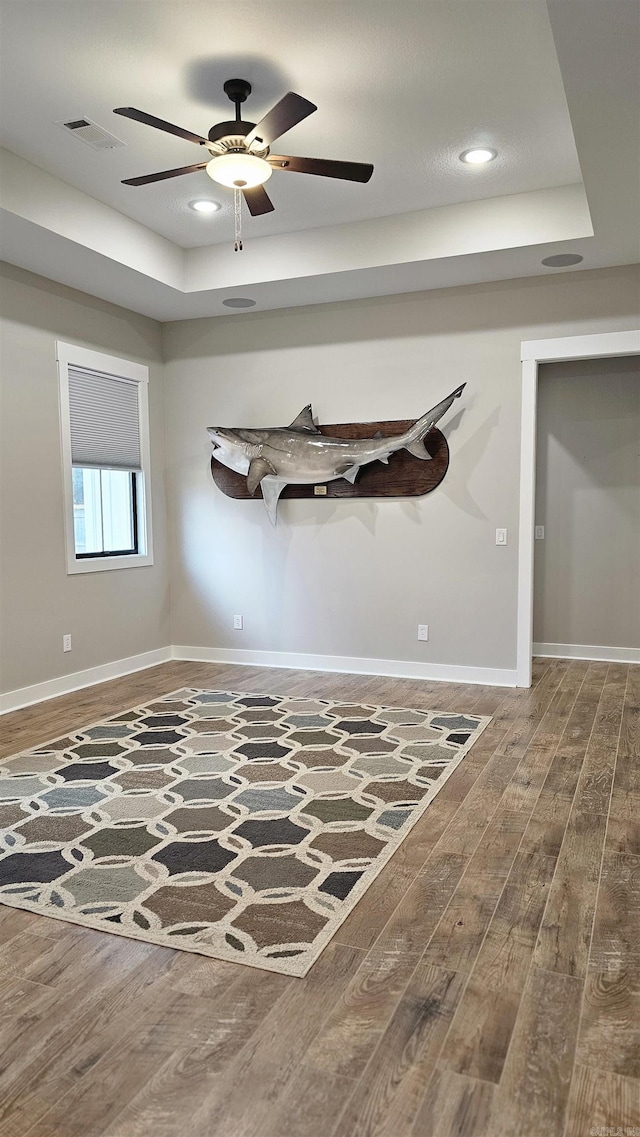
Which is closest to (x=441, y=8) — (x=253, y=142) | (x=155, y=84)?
(x=253, y=142)

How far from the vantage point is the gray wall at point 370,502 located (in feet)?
17.1

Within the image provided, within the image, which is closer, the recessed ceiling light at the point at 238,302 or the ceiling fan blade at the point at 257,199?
the ceiling fan blade at the point at 257,199

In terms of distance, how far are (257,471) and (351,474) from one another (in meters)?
0.71

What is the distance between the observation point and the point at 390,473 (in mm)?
5504

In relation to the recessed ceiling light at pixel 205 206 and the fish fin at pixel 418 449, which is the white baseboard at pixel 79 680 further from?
the recessed ceiling light at pixel 205 206

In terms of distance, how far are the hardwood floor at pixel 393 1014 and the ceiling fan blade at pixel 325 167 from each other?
8.69ft

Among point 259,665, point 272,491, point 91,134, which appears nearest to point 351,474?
point 272,491

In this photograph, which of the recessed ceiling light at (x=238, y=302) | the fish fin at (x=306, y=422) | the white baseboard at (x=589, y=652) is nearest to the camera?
the recessed ceiling light at (x=238, y=302)

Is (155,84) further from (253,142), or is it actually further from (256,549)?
(256,549)

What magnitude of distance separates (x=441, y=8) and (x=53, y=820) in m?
3.36

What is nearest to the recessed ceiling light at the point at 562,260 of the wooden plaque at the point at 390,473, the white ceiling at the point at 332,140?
the white ceiling at the point at 332,140

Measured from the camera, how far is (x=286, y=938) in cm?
223

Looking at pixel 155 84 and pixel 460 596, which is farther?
pixel 460 596

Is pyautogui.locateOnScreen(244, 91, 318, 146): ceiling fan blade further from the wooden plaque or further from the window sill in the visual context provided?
the window sill
